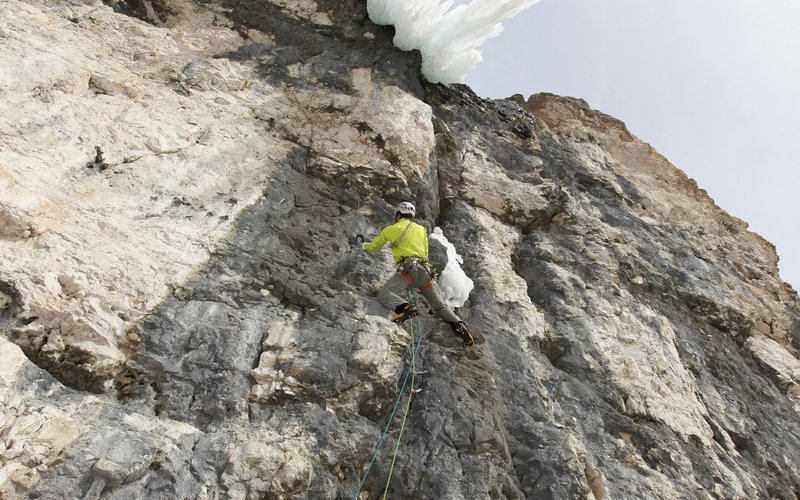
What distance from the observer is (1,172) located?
4.25 meters

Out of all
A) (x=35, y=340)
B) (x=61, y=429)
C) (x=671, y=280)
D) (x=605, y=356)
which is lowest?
(x=61, y=429)

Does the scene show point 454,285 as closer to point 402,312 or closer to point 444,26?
point 402,312

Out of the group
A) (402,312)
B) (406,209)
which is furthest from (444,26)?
(402,312)

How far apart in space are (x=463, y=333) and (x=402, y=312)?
0.76 metres

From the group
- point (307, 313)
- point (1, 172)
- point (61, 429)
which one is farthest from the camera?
point (307, 313)

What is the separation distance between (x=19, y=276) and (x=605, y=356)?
244 inches

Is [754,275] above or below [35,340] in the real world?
above

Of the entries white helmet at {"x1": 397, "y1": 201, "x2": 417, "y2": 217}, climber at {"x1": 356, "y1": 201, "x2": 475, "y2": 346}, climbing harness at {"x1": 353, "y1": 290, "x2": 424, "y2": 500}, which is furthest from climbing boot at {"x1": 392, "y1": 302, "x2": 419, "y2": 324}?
white helmet at {"x1": 397, "y1": 201, "x2": 417, "y2": 217}

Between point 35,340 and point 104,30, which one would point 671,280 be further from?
Result: point 104,30

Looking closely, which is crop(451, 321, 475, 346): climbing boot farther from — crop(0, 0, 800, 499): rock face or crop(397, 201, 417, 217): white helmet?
crop(397, 201, 417, 217): white helmet

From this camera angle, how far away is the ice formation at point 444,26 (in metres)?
8.77

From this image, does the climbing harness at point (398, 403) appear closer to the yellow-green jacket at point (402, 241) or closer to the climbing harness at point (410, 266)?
the climbing harness at point (410, 266)

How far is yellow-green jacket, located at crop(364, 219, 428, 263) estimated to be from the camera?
580cm

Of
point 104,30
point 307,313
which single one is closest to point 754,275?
point 307,313
